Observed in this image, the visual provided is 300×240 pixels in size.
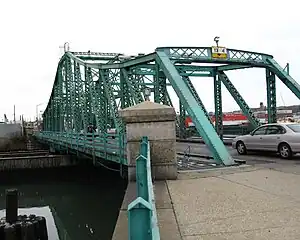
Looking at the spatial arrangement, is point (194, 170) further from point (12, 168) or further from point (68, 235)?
point (12, 168)

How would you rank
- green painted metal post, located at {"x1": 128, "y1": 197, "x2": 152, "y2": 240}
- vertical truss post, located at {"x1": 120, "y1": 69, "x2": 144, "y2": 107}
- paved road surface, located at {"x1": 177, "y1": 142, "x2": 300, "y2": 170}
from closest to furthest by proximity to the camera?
A: green painted metal post, located at {"x1": 128, "y1": 197, "x2": 152, "y2": 240}
paved road surface, located at {"x1": 177, "y1": 142, "x2": 300, "y2": 170}
vertical truss post, located at {"x1": 120, "y1": 69, "x2": 144, "y2": 107}

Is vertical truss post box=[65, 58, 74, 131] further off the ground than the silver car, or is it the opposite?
vertical truss post box=[65, 58, 74, 131]

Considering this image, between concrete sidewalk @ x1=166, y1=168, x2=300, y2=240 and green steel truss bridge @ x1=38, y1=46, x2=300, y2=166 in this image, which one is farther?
green steel truss bridge @ x1=38, y1=46, x2=300, y2=166

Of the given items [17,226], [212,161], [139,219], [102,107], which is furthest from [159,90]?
[139,219]

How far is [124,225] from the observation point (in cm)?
474

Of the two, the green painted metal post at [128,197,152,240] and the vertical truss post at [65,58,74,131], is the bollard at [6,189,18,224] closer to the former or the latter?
the green painted metal post at [128,197,152,240]

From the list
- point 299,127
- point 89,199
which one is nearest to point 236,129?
point 89,199

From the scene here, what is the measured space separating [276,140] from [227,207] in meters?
9.49

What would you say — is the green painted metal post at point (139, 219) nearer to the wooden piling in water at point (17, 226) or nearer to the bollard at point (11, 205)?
the wooden piling in water at point (17, 226)

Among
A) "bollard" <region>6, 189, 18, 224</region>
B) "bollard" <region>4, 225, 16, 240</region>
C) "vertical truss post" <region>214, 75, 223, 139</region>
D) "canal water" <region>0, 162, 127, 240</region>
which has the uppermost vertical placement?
"vertical truss post" <region>214, 75, 223, 139</region>

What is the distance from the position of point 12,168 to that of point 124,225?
34.6 meters

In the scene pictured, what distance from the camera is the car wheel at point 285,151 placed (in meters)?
13.7

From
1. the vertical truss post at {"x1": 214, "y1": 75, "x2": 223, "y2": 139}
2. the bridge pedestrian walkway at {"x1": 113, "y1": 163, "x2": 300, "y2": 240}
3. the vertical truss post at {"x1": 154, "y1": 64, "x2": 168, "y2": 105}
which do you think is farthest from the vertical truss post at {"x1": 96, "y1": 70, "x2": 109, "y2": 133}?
the bridge pedestrian walkway at {"x1": 113, "y1": 163, "x2": 300, "y2": 240}

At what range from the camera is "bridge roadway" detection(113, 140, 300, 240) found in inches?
175
